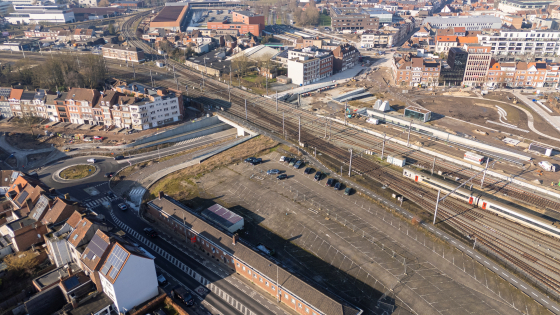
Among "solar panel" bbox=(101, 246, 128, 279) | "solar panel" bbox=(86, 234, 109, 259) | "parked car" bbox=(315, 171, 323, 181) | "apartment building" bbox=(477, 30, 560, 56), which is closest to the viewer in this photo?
"solar panel" bbox=(101, 246, 128, 279)

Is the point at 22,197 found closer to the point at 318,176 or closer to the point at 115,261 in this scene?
the point at 115,261

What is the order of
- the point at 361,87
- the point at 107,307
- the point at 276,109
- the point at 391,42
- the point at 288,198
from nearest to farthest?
the point at 107,307 < the point at 288,198 < the point at 276,109 < the point at 361,87 < the point at 391,42

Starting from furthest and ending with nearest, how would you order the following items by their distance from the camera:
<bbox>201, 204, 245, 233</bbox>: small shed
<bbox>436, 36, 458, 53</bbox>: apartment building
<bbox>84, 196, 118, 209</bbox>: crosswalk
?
<bbox>436, 36, 458, 53</bbox>: apartment building
<bbox>84, 196, 118, 209</bbox>: crosswalk
<bbox>201, 204, 245, 233</bbox>: small shed

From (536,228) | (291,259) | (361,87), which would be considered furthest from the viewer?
(361,87)

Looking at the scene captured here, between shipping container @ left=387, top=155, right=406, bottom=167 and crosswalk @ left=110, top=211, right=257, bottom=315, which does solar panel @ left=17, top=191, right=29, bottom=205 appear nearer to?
crosswalk @ left=110, top=211, right=257, bottom=315

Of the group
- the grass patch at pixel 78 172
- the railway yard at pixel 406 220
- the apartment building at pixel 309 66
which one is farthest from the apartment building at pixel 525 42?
the grass patch at pixel 78 172

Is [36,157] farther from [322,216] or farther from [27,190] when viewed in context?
[322,216]

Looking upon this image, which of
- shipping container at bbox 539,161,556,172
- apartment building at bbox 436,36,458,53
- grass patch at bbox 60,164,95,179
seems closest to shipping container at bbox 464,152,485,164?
shipping container at bbox 539,161,556,172

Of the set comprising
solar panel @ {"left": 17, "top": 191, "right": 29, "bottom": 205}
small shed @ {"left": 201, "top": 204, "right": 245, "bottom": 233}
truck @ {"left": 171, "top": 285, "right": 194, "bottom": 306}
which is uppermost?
→ solar panel @ {"left": 17, "top": 191, "right": 29, "bottom": 205}

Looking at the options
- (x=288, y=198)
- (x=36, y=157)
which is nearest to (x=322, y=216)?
(x=288, y=198)
